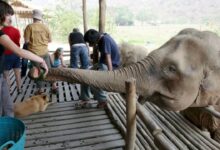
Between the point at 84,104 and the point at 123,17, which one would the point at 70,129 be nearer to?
the point at 84,104

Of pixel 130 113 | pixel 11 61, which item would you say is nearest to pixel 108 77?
pixel 130 113

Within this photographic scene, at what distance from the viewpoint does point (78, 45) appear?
219 inches

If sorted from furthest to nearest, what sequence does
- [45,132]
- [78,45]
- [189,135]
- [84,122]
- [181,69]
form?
[78,45] → [84,122] → [45,132] → [189,135] → [181,69]

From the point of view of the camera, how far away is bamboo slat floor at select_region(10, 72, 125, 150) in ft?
10.7

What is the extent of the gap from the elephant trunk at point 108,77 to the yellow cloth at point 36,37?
10.6 ft

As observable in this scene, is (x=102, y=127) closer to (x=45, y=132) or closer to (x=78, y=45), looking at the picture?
(x=45, y=132)

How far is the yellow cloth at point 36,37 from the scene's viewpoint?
5340 millimetres

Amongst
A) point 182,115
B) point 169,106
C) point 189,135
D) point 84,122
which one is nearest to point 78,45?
point 84,122

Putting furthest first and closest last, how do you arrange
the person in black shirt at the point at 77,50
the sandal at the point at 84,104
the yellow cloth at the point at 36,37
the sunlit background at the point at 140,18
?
the sunlit background at the point at 140,18 < the person in black shirt at the point at 77,50 < the yellow cloth at the point at 36,37 < the sandal at the point at 84,104

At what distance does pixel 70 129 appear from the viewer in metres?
3.70

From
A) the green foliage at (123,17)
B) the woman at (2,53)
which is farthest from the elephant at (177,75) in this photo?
the green foliage at (123,17)

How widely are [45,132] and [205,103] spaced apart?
2053 millimetres

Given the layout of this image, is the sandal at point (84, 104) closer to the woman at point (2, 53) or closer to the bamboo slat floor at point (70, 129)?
the bamboo slat floor at point (70, 129)

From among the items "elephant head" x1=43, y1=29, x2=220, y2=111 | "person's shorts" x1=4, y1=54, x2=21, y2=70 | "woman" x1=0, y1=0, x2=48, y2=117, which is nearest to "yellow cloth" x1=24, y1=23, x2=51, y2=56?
"person's shorts" x1=4, y1=54, x2=21, y2=70
